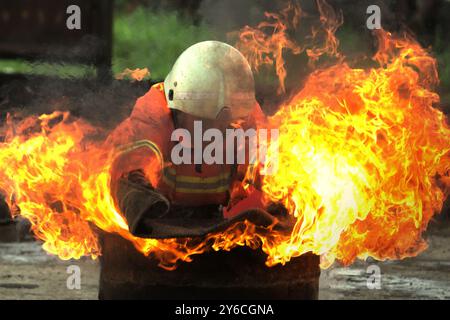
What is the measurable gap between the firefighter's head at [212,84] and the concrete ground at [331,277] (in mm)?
2440

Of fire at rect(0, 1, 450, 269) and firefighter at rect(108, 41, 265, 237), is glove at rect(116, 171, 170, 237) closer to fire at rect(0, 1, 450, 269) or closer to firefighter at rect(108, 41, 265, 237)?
firefighter at rect(108, 41, 265, 237)

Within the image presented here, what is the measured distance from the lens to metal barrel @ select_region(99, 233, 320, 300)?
588 cm

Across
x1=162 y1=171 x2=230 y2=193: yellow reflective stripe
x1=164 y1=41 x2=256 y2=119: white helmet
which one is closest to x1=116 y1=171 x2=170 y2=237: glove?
x1=162 y1=171 x2=230 y2=193: yellow reflective stripe

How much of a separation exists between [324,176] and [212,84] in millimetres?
951

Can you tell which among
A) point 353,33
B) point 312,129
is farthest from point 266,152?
point 353,33

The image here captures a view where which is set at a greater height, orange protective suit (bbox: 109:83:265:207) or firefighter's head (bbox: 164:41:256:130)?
firefighter's head (bbox: 164:41:256:130)

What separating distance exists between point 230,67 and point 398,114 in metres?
Answer: 1.28

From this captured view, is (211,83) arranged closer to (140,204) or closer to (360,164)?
(140,204)

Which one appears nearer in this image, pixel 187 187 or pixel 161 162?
pixel 161 162

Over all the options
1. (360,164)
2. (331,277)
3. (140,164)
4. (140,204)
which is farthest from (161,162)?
(331,277)

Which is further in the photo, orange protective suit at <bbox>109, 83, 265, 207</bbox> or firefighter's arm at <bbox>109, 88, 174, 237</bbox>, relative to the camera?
orange protective suit at <bbox>109, 83, 265, 207</bbox>

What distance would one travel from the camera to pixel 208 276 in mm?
5875

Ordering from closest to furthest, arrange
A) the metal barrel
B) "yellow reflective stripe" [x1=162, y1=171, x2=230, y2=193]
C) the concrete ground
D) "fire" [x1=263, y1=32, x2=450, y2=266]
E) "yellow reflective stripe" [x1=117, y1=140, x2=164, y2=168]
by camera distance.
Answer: the metal barrel → "yellow reflective stripe" [x1=117, y1=140, x2=164, y2=168] → "fire" [x1=263, y1=32, x2=450, y2=266] → "yellow reflective stripe" [x1=162, y1=171, x2=230, y2=193] → the concrete ground
